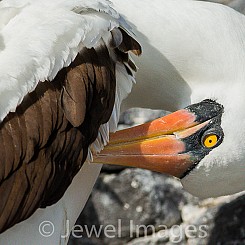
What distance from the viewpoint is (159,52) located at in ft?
8.80

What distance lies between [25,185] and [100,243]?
56.6 inches

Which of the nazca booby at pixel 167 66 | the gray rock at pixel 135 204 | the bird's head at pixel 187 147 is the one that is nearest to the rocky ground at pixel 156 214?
the gray rock at pixel 135 204

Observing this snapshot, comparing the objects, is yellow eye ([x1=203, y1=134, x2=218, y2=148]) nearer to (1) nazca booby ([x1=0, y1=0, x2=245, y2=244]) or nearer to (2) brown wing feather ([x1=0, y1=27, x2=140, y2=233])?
(1) nazca booby ([x1=0, y1=0, x2=245, y2=244])

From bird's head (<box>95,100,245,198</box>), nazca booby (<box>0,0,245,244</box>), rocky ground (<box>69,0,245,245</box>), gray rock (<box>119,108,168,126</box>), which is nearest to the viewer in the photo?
nazca booby (<box>0,0,245,244</box>)

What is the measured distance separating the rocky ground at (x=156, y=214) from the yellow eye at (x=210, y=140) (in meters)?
0.96

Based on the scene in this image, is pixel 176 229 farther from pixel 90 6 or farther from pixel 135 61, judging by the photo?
pixel 90 6

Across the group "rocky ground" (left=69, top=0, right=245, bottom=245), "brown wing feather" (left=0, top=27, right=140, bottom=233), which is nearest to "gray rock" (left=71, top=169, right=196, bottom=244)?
"rocky ground" (left=69, top=0, right=245, bottom=245)

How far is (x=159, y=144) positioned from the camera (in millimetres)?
2648

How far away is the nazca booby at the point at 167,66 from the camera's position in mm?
2430

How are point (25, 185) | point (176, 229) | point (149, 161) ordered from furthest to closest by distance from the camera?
point (176, 229) → point (149, 161) → point (25, 185)

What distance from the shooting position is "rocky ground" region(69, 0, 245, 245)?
358 centimetres

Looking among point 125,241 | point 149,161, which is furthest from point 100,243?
point 149,161

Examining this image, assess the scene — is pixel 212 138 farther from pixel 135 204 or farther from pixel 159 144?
pixel 135 204

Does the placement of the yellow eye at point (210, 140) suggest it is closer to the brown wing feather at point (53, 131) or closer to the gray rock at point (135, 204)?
the brown wing feather at point (53, 131)
